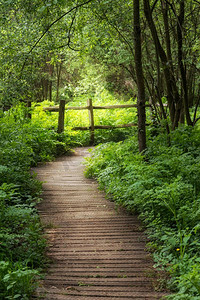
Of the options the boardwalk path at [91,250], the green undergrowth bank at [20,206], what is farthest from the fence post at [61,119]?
the boardwalk path at [91,250]

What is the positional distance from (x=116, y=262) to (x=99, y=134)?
33.9 feet

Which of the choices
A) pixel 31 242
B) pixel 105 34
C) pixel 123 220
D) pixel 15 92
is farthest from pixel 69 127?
pixel 31 242

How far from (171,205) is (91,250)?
1261mm

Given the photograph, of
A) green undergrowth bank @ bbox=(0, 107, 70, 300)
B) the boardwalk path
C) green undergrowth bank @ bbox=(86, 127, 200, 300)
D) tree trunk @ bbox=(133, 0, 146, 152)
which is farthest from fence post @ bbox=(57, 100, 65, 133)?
tree trunk @ bbox=(133, 0, 146, 152)

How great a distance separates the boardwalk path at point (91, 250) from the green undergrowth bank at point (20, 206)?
0.23m

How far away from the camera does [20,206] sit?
19.9 feet

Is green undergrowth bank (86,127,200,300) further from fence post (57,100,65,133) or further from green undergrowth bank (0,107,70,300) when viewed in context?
fence post (57,100,65,133)

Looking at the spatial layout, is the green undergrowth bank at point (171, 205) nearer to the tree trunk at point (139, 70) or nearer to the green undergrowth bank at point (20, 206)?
the tree trunk at point (139, 70)

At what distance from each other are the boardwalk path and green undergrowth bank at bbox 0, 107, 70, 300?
8.9 inches

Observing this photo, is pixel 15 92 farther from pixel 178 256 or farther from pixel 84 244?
pixel 178 256

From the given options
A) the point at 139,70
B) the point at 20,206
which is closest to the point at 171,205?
the point at 20,206

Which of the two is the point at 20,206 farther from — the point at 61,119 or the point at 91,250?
the point at 61,119

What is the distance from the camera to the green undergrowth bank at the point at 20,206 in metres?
3.65

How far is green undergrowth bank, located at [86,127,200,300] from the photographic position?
12.4ft
